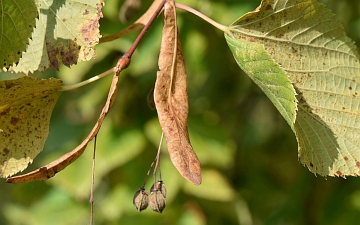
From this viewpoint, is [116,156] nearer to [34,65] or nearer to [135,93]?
[135,93]

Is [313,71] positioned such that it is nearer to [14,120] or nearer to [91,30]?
[91,30]

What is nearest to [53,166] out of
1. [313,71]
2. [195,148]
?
[313,71]

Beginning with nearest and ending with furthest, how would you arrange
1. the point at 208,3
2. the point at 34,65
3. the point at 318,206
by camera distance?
the point at 34,65, the point at 208,3, the point at 318,206

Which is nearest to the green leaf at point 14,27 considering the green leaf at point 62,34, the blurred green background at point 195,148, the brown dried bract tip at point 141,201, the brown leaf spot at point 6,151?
the green leaf at point 62,34

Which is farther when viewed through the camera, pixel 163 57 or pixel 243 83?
pixel 243 83

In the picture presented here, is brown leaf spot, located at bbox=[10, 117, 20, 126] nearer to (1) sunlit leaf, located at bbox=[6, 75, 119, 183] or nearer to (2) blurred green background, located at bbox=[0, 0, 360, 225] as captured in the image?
(1) sunlit leaf, located at bbox=[6, 75, 119, 183]

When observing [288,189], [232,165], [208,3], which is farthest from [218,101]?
[208,3]

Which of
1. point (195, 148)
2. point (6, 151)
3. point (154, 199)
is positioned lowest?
point (154, 199)
